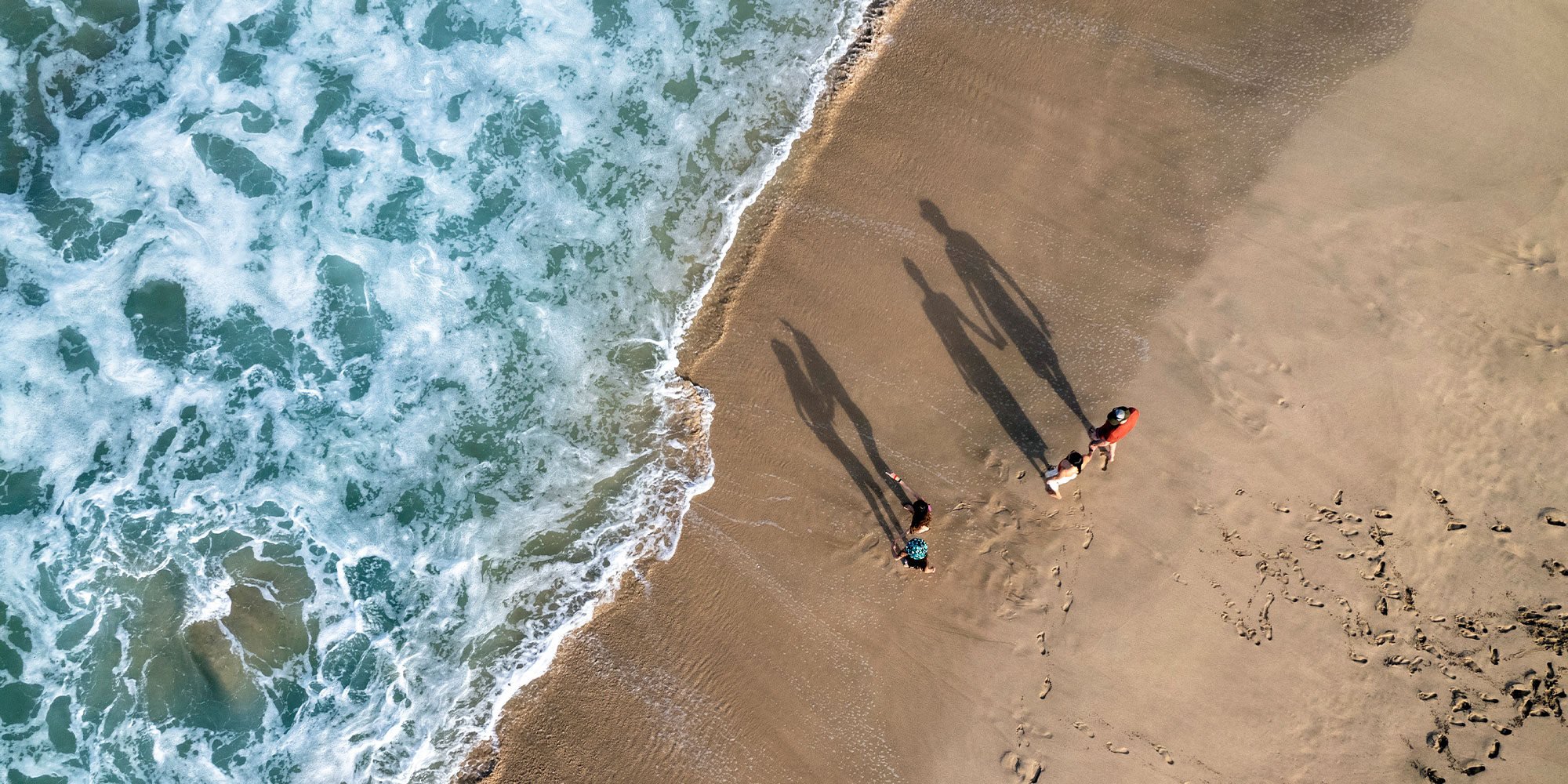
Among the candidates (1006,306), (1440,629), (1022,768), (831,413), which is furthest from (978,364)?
(1440,629)

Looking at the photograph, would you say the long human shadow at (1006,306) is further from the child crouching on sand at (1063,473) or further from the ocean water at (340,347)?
the ocean water at (340,347)

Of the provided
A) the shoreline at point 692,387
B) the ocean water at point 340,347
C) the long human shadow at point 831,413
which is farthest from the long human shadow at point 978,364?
the ocean water at point 340,347

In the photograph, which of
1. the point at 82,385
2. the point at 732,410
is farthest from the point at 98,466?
the point at 732,410

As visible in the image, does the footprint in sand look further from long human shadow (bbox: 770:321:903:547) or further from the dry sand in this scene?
long human shadow (bbox: 770:321:903:547)

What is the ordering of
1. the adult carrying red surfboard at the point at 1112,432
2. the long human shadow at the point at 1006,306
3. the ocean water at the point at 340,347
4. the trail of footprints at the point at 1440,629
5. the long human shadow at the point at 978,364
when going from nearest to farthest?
the adult carrying red surfboard at the point at 1112,432
the trail of footprints at the point at 1440,629
the ocean water at the point at 340,347
the long human shadow at the point at 978,364
the long human shadow at the point at 1006,306

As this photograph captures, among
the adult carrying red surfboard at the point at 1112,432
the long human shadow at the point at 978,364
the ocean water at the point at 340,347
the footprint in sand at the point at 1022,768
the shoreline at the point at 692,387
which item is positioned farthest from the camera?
→ the long human shadow at the point at 978,364

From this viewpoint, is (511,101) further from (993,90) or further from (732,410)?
(993,90)
